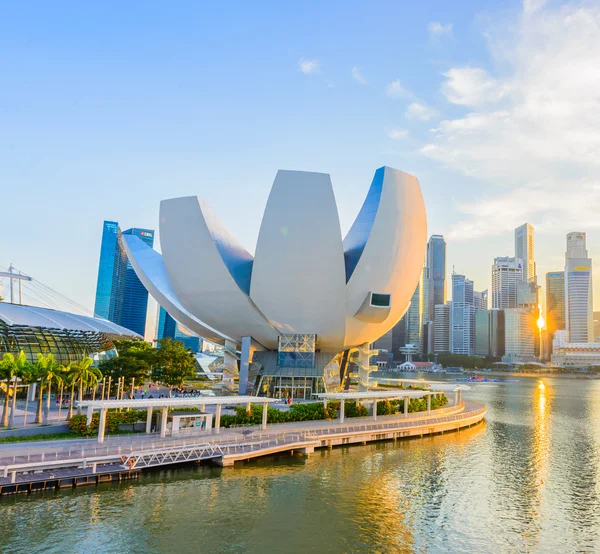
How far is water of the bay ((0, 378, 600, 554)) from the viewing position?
17.3m

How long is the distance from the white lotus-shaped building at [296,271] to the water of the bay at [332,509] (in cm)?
1643

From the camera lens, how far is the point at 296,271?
43031mm

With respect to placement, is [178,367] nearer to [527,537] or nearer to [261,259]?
[261,259]

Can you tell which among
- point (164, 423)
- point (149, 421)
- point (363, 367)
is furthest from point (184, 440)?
point (363, 367)

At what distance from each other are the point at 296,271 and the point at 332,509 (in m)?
24.4

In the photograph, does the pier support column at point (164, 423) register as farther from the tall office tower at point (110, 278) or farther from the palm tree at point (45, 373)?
the tall office tower at point (110, 278)

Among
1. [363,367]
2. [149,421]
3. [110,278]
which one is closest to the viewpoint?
[149,421]

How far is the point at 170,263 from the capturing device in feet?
149

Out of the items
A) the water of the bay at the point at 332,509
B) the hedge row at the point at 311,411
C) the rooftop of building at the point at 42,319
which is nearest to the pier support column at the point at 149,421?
the hedge row at the point at 311,411

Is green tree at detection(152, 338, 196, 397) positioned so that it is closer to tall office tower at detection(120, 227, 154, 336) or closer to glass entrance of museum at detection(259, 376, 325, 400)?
glass entrance of museum at detection(259, 376, 325, 400)

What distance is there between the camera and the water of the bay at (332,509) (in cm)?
1730

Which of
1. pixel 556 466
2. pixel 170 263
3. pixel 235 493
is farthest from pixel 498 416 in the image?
pixel 235 493

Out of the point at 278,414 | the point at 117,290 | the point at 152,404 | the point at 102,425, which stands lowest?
the point at 278,414

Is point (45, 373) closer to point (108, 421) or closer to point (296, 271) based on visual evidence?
point (108, 421)
